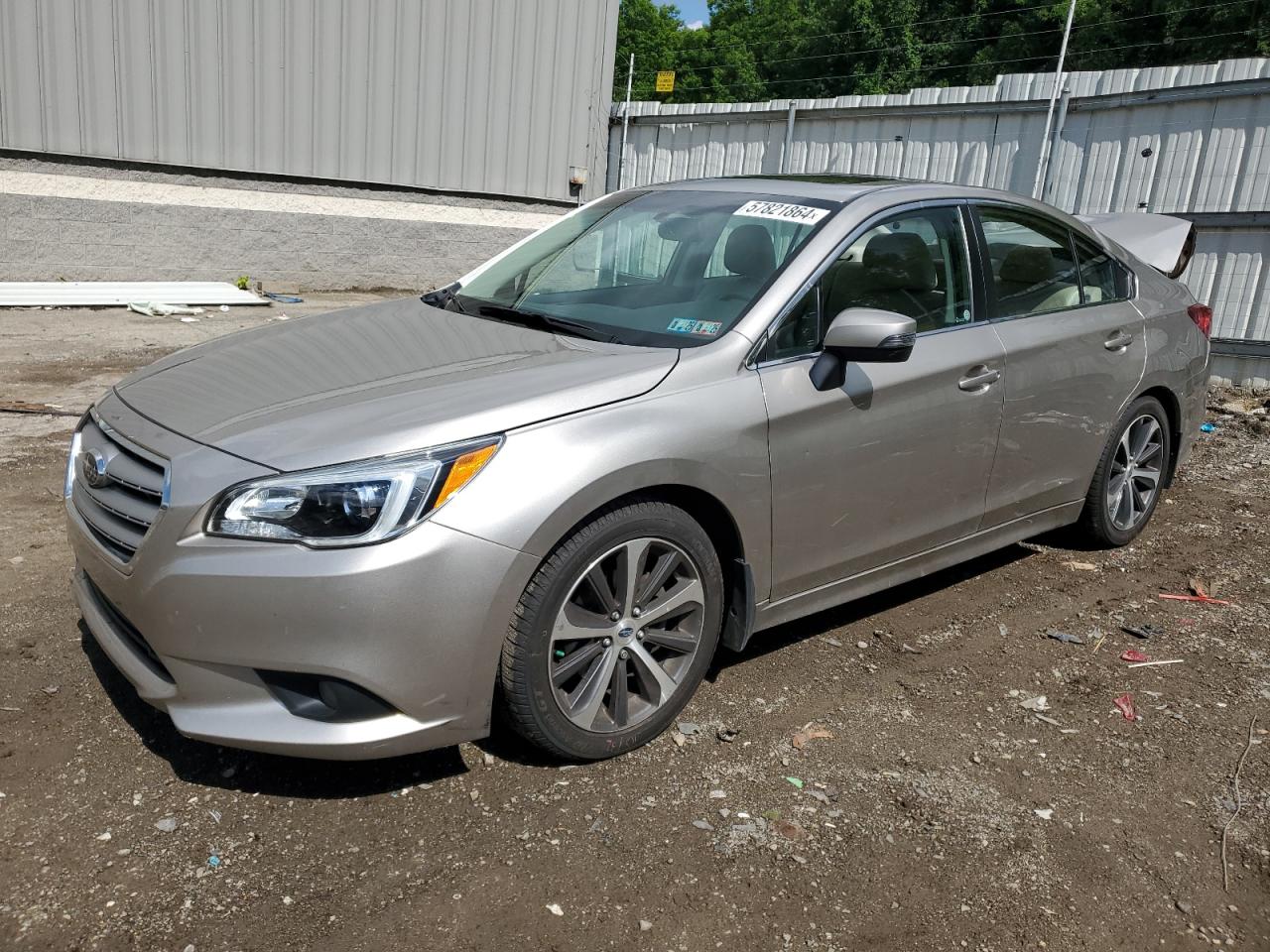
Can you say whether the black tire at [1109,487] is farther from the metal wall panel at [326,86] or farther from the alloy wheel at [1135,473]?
the metal wall panel at [326,86]

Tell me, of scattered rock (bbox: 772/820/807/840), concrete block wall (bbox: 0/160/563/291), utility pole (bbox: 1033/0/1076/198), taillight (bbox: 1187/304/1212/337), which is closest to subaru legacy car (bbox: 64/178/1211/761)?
scattered rock (bbox: 772/820/807/840)

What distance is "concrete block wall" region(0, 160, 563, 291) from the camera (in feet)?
37.7

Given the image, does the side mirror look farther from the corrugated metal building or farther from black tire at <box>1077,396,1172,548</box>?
the corrugated metal building

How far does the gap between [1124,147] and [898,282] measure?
6.72 metres

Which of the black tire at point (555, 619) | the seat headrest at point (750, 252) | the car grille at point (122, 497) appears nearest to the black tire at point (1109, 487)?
the seat headrest at point (750, 252)

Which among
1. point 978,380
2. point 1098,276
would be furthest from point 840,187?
point 1098,276

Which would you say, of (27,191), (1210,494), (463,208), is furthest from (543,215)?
(1210,494)

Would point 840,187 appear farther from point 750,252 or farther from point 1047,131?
point 1047,131

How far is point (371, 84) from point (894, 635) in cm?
1130

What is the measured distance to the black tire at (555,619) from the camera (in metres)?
2.89

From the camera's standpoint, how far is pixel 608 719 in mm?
3199

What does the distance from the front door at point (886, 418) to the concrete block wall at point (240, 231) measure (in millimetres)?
10438

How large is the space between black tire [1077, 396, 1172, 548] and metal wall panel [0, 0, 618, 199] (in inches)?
420

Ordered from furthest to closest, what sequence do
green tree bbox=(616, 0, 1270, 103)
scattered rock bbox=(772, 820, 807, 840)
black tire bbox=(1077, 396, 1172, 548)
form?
1. green tree bbox=(616, 0, 1270, 103)
2. black tire bbox=(1077, 396, 1172, 548)
3. scattered rock bbox=(772, 820, 807, 840)
